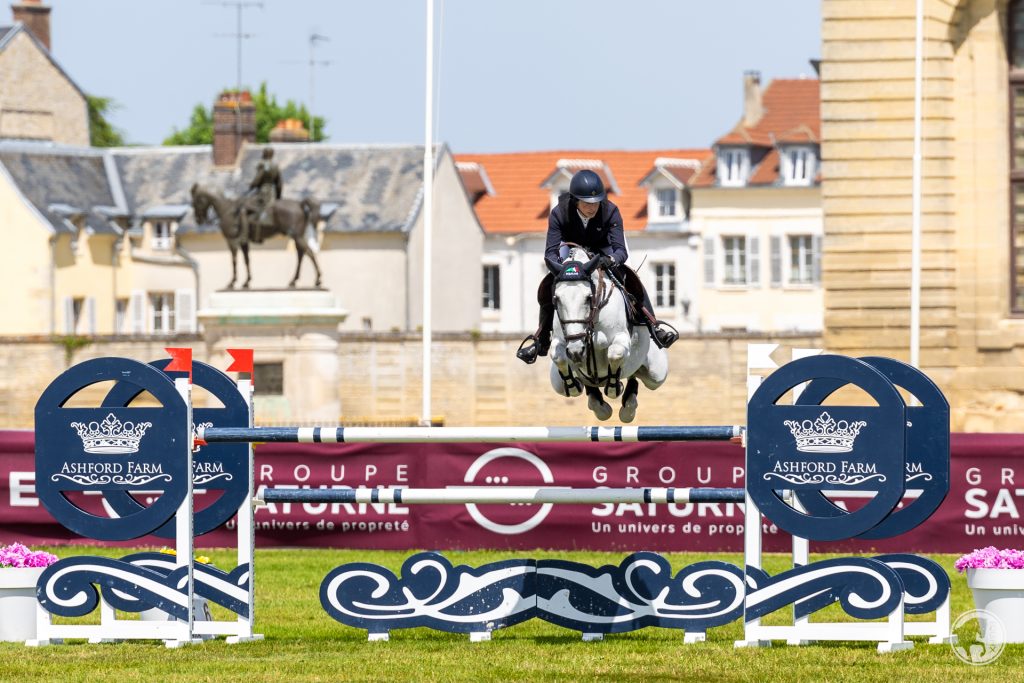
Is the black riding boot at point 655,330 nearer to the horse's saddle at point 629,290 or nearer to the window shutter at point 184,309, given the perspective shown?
the horse's saddle at point 629,290

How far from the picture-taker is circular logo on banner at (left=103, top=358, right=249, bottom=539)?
1307 cm

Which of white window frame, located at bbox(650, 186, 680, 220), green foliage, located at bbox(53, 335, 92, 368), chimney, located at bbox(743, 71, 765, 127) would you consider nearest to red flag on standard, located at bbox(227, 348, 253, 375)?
green foliage, located at bbox(53, 335, 92, 368)

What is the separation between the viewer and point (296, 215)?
37.3m

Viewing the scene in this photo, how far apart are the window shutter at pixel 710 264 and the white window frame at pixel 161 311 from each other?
18757 mm

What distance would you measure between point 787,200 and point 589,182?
55.5 metres

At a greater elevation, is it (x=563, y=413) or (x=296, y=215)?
(x=296, y=215)

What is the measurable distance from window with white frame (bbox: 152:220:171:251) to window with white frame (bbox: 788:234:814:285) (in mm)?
21711

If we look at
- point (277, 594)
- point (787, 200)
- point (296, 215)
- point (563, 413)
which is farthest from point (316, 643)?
point (787, 200)

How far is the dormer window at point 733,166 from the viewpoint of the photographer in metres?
66.0

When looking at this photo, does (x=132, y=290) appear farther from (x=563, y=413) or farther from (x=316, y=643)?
(x=316, y=643)

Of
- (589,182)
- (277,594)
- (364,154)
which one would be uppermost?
(364,154)

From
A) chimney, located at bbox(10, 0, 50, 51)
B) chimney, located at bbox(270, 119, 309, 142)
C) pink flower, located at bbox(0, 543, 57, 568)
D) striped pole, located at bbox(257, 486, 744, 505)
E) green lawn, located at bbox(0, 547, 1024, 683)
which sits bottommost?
green lawn, located at bbox(0, 547, 1024, 683)

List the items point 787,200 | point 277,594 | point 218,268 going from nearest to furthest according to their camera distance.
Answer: point 277,594 < point 218,268 < point 787,200

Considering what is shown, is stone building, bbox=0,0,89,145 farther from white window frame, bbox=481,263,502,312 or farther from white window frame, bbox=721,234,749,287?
white window frame, bbox=721,234,749,287
